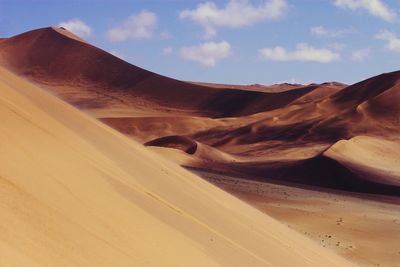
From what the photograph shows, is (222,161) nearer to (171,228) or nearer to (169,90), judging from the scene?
(171,228)

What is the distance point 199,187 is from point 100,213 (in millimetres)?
5312

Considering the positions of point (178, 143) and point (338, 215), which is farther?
point (178, 143)

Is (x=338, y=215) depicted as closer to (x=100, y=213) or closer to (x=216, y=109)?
(x=100, y=213)

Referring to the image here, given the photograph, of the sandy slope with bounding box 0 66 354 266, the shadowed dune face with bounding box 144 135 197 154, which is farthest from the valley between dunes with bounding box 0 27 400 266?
the shadowed dune face with bounding box 144 135 197 154

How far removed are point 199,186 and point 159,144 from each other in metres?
29.2

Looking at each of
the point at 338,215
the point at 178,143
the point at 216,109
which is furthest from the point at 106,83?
the point at 338,215

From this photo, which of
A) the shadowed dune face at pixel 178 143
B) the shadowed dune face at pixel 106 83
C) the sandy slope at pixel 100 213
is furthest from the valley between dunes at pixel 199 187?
the shadowed dune face at pixel 106 83

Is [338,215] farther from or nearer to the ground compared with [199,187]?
nearer to the ground

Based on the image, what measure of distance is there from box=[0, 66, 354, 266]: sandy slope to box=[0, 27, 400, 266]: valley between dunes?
0.02 meters

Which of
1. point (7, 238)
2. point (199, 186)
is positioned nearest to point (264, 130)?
point (199, 186)

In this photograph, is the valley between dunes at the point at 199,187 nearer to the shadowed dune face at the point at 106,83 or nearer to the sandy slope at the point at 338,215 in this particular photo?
the sandy slope at the point at 338,215

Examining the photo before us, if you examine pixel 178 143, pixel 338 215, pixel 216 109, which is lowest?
pixel 338 215

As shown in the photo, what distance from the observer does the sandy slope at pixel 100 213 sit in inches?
179

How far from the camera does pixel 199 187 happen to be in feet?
35.7
